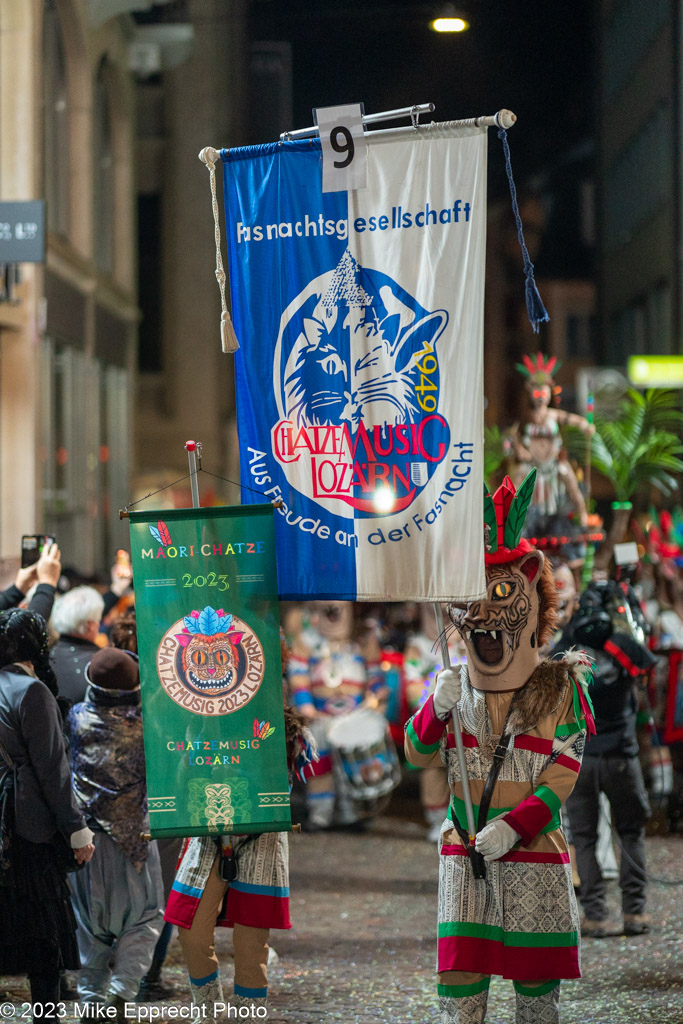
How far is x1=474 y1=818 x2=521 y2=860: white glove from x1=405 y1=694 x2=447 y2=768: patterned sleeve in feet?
1.14

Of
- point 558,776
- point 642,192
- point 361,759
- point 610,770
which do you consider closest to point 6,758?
point 558,776

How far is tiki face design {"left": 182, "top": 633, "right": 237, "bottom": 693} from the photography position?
4.14m

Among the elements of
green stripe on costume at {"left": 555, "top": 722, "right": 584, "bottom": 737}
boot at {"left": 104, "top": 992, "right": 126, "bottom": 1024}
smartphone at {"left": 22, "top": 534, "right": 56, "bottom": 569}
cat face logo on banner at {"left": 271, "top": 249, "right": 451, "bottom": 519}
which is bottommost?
boot at {"left": 104, "top": 992, "right": 126, "bottom": 1024}

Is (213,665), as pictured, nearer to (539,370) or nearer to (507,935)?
(507,935)

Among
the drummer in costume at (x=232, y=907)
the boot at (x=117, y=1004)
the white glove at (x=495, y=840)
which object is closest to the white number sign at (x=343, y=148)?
the white glove at (x=495, y=840)

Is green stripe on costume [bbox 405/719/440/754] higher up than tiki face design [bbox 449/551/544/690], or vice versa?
tiki face design [bbox 449/551/544/690]

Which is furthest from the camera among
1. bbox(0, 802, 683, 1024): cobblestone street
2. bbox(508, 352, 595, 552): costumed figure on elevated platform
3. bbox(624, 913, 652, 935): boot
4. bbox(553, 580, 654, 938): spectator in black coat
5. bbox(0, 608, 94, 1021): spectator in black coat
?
bbox(508, 352, 595, 552): costumed figure on elevated platform

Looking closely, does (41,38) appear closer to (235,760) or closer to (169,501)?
(169,501)

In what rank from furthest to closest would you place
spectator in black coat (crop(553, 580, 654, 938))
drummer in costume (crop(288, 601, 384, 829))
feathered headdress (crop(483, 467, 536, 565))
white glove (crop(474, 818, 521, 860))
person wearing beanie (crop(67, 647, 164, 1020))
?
drummer in costume (crop(288, 601, 384, 829)), spectator in black coat (crop(553, 580, 654, 938)), person wearing beanie (crop(67, 647, 164, 1020)), feathered headdress (crop(483, 467, 536, 565)), white glove (crop(474, 818, 521, 860))

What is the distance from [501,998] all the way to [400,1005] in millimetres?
488

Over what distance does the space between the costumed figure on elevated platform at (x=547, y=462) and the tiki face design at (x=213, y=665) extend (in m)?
3.98

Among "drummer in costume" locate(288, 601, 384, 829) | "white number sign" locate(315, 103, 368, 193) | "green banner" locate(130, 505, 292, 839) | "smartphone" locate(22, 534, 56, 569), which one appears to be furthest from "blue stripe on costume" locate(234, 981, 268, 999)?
"drummer in costume" locate(288, 601, 384, 829)

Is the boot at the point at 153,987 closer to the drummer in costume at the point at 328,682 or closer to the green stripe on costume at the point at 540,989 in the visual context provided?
the green stripe on costume at the point at 540,989

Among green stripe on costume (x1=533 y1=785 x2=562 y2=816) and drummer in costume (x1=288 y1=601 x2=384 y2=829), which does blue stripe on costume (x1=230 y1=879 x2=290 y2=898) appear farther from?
drummer in costume (x1=288 y1=601 x2=384 y2=829)
